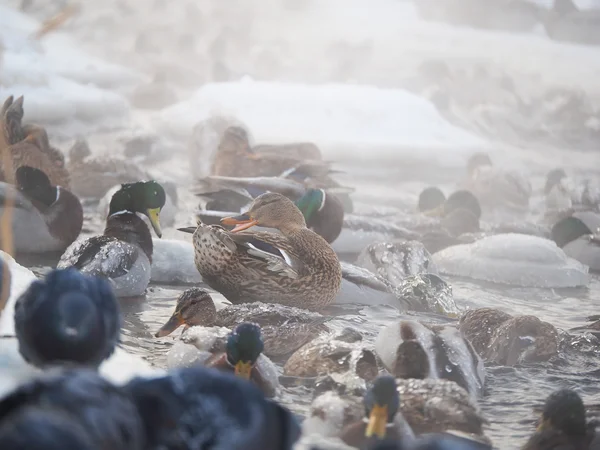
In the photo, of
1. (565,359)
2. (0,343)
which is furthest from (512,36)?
(0,343)

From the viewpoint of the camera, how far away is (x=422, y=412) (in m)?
2.45

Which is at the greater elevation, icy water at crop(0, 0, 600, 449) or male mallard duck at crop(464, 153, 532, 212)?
icy water at crop(0, 0, 600, 449)

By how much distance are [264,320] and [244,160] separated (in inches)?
119

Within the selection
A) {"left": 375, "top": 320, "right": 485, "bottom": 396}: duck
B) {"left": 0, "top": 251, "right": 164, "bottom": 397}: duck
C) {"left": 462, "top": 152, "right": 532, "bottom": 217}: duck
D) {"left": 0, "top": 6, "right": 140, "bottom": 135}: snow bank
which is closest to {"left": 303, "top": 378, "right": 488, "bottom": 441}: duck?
{"left": 375, "top": 320, "right": 485, "bottom": 396}: duck

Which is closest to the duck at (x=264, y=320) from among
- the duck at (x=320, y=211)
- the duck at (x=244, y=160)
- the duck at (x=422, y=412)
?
the duck at (x=422, y=412)

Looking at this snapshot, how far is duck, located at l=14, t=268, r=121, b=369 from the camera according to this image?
5.59 feet

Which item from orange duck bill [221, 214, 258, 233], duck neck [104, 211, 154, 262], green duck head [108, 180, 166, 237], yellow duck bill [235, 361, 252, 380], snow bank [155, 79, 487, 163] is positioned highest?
snow bank [155, 79, 487, 163]

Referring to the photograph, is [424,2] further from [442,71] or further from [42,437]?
[42,437]

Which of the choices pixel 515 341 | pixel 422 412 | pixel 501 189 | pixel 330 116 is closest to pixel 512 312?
pixel 515 341

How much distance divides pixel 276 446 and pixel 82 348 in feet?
1.82

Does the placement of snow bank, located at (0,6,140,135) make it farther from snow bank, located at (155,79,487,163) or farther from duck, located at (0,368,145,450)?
duck, located at (0,368,145,450)

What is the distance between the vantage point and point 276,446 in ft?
4.33

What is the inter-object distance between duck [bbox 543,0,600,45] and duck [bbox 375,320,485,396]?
33.1 feet

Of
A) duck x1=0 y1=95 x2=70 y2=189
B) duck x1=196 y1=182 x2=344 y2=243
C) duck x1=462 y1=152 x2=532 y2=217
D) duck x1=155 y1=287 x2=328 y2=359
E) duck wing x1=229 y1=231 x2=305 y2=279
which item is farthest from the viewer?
duck x1=462 y1=152 x2=532 y2=217
